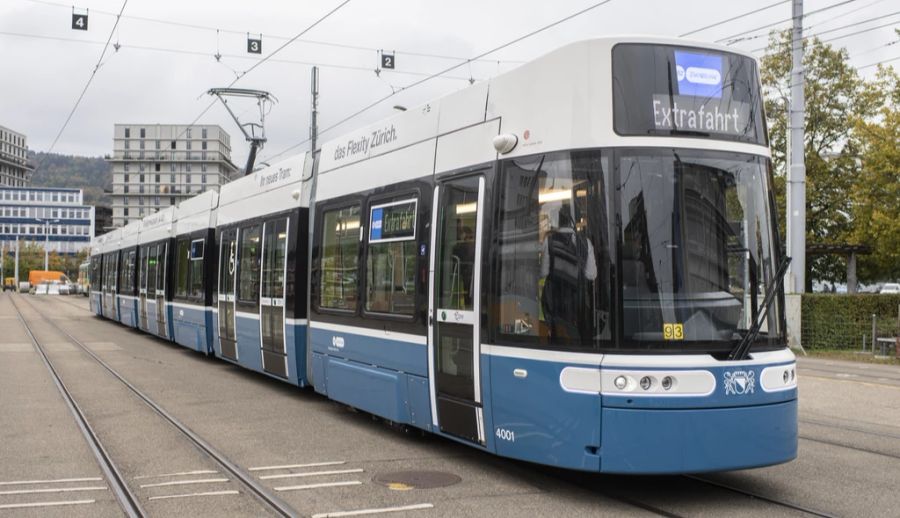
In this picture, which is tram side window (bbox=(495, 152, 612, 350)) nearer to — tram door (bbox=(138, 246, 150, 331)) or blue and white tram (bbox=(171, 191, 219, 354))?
blue and white tram (bbox=(171, 191, 219, 354))

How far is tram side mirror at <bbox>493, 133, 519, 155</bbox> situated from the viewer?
7.16 meters

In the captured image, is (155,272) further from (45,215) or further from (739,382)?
(45,215)

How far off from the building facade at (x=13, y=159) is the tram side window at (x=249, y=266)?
6643 inches

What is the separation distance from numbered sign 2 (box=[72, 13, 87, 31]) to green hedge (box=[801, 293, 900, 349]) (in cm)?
1838

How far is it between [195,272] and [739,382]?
1434 cm

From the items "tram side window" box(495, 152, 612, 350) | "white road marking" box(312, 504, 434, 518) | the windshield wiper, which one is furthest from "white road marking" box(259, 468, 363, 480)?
the windshield wiper

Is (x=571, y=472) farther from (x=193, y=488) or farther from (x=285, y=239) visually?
(x=285, y=239)

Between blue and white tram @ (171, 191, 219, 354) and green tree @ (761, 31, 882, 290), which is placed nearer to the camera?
blue and white tram @ (171, 191, 219, 354)

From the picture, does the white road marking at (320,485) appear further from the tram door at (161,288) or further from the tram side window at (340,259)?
the tram door at (161,288)

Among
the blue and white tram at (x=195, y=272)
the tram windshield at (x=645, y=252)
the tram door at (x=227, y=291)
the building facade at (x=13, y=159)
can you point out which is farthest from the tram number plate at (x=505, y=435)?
the building facade at (x=13, y=159)

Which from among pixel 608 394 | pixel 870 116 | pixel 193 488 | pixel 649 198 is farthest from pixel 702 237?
pixel 870 116

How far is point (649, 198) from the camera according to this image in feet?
21.0

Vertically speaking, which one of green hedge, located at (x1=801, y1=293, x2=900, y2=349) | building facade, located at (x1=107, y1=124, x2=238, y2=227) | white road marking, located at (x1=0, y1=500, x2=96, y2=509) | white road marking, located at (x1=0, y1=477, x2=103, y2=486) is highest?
building facade, located at (x1=107, y1=124, x2=238, y2=227)

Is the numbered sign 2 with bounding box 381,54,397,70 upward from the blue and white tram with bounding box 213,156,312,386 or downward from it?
upward
